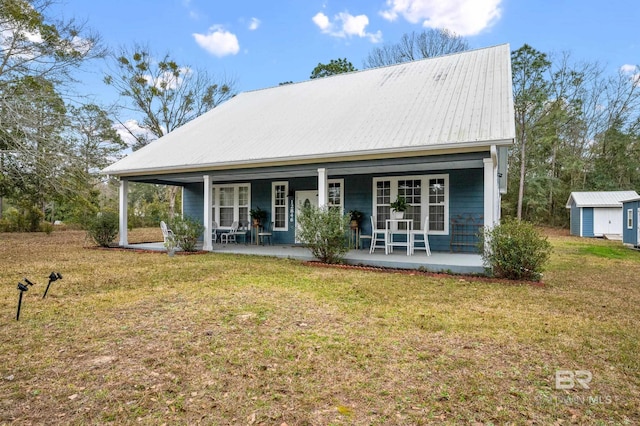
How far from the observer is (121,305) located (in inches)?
182

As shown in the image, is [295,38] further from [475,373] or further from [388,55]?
[475,373]

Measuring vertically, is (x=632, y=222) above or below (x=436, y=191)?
below

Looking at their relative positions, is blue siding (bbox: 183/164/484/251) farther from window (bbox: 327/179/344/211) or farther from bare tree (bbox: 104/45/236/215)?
bare tree (bbox: 104/45/236/215)

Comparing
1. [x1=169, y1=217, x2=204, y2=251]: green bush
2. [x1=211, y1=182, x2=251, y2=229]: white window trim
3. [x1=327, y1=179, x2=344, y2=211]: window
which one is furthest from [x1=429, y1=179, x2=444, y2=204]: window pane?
[x1=169, y1=217, x2=204, y2=251]: green bush

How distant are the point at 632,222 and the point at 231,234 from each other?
14.8 metres

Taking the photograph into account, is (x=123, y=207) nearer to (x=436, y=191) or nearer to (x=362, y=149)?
(x=362, y=149)

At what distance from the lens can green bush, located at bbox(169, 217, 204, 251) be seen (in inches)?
394

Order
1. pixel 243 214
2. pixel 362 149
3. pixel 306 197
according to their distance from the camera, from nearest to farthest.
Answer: pixel 362 149, pixel 306 197, pixel 243 214

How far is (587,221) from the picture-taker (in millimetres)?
19750

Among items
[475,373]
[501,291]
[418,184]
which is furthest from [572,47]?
[475,373]

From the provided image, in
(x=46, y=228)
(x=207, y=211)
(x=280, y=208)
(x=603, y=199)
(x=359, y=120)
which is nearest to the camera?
(x=359, y=120)

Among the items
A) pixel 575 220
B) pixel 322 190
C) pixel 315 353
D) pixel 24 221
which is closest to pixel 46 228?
pixel 24 221

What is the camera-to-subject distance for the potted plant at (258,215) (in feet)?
39.1

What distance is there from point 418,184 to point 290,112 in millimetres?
4567
